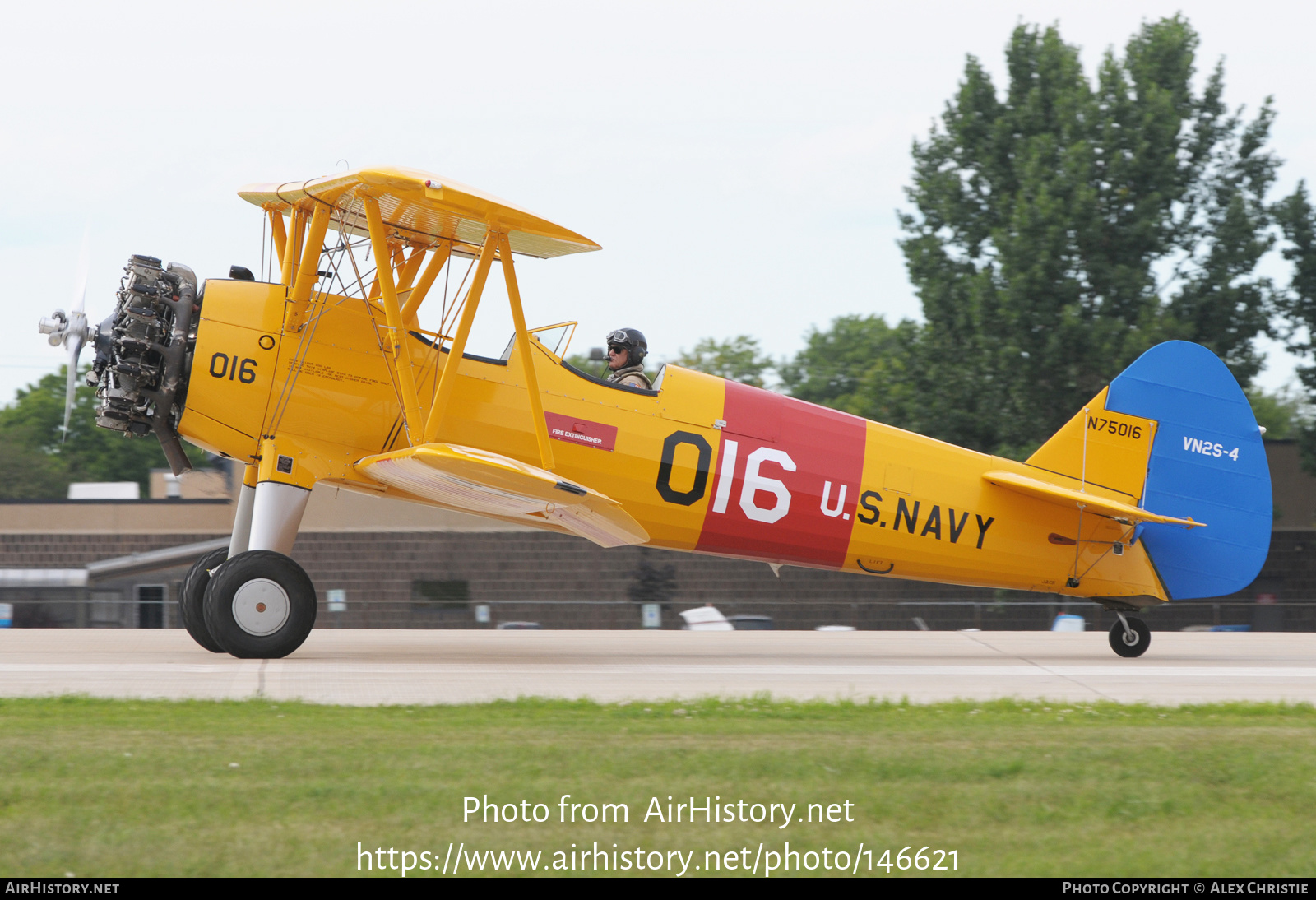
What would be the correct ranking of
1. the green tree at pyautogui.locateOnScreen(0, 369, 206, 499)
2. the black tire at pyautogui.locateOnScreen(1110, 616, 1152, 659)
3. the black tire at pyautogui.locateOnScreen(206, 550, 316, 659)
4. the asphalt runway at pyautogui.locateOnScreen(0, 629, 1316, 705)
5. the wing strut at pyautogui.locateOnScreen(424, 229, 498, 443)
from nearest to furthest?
the asphalt runway at pyautogui.locateOnScreen(0, 629, 1316, 705) < the black tire at pyautogui.locateOnScreen(206, 550, 316, 659) < the wing strut at pyautogui.locateOnScreen(424, 229, 498, 443) < the black tire at pyautogui.locateOnScreen(1110, 616, 1152, 659) < the green tree at pyautogui.locateOnScreen(0, 369, 206, 499)

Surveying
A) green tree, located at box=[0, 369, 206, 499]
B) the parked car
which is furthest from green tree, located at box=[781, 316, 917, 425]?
green tree, located at box=[0, 369, 206, 499]

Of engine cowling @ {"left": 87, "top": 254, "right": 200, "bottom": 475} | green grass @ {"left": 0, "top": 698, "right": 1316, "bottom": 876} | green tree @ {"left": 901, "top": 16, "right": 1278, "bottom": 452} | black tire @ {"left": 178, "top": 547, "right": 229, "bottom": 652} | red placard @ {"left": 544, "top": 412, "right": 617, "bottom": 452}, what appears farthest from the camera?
green tree @ {"left": 901, "top": 16, "right": 1278, "bottom": 452}

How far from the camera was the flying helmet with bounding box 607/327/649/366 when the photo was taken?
11.0 metres

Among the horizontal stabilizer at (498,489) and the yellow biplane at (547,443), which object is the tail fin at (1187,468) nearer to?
the yellow biplane at (547,443)

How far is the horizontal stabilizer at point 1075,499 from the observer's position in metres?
11.2

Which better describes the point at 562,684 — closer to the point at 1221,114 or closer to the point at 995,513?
the point at 995,513

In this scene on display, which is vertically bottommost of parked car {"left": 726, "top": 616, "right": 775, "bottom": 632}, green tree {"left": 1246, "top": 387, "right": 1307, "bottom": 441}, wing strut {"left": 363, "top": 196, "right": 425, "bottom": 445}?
parked car {"left": 726, "top": 616, "right": 775, "bottom": 632}

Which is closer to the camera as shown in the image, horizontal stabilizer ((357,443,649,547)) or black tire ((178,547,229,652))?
horizontal stabilizer ((357,443,649,547))

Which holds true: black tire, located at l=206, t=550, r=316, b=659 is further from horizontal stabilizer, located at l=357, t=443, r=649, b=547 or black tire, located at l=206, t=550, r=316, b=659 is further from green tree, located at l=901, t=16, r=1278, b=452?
green tree, located at l=901, t=16, r=1278, b=452

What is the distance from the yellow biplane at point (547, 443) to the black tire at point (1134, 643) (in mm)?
25

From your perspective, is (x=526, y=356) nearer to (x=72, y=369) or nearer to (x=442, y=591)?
(x=72, y=369)

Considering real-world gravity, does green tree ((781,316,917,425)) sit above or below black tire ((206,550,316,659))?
above

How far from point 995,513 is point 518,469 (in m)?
4.98

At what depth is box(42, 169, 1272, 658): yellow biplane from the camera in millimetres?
9297
